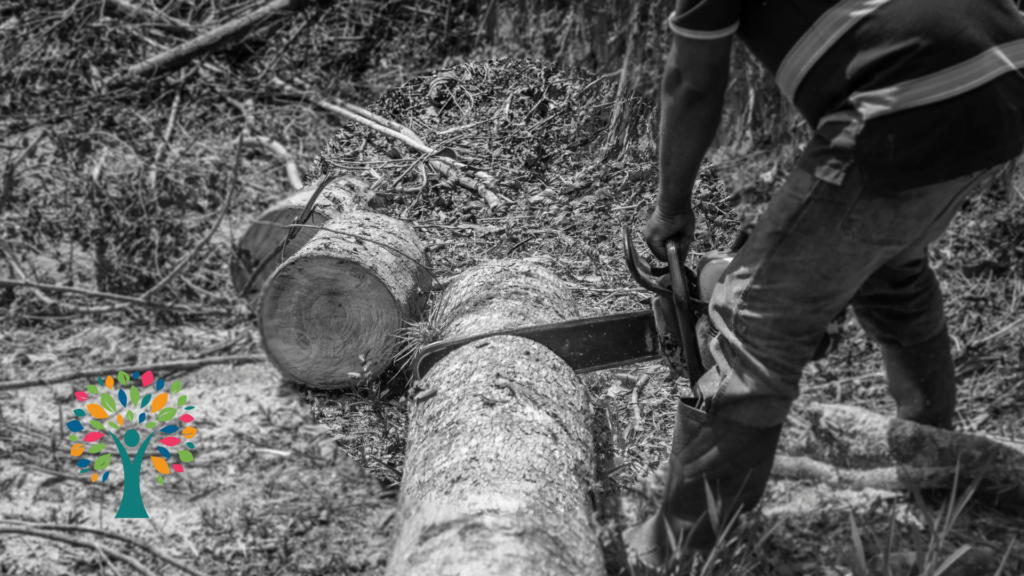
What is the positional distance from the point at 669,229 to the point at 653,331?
0.32 m

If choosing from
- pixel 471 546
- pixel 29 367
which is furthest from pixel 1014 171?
pixel 29 367

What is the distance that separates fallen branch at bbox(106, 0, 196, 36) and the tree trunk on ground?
4.11 m

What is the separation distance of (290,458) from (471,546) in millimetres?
1368

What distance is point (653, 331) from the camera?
2076 millimetres

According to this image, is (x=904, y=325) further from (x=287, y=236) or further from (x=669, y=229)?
(x=287, y=236)

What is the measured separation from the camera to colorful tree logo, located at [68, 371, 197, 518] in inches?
91.4

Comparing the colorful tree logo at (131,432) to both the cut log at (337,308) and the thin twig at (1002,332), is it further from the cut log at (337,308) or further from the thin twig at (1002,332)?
A: the thin twig at (1002,332)

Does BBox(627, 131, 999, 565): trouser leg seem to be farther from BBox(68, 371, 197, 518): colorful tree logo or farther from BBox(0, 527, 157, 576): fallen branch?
BBox(68, 371, 197, 518): colorful tree logo

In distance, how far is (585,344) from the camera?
2080 mm

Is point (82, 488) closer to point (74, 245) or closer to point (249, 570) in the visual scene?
point (249, 570)

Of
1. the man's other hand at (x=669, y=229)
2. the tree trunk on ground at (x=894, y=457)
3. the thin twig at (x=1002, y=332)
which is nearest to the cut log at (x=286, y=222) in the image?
the man's other hand at (x=669, y=229)

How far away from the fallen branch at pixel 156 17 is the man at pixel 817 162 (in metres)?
3.87

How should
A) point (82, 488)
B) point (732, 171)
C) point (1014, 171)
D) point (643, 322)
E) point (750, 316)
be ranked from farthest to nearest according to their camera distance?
point (732, 171), point (1014, 171), point (82, 488), point (643, 322), point (750, 316)

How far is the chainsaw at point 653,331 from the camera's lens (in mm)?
1898
